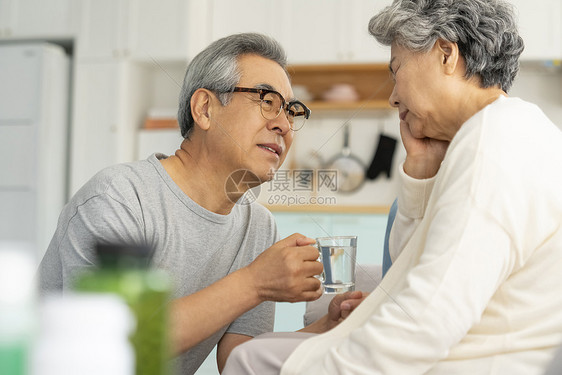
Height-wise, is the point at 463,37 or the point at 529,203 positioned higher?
the point at 463,37

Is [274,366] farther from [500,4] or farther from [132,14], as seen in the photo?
[132,14]

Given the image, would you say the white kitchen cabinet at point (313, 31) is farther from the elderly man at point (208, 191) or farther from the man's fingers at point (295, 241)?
the man's fingers at point (295, 241)

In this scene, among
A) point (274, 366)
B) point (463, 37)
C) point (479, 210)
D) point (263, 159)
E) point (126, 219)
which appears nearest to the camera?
point (479, 210)

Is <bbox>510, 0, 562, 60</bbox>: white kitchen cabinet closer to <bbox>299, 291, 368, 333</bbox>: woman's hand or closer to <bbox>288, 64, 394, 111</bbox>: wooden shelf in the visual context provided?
<bbox>288, 64, 394, 111</bbox>: wooden shelf

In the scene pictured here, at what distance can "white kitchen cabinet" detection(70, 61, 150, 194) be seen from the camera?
3.45 m

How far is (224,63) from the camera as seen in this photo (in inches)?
49.6

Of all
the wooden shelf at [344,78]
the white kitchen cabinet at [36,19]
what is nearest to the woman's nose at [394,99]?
the wooden shelf at [344,78]

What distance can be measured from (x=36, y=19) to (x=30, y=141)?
2.67 ft

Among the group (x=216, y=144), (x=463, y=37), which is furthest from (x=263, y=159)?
(x=463, y=37)

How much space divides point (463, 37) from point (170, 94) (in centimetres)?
303

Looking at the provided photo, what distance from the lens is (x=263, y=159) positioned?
1.23 meters

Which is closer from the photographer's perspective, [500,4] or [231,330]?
[500,4]

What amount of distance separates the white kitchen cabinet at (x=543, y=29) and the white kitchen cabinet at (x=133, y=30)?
1.92 m

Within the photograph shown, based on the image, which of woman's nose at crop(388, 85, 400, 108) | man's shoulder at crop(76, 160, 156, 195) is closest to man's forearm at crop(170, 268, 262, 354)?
man's shoulder at crop(76, 160, 156, 195)
